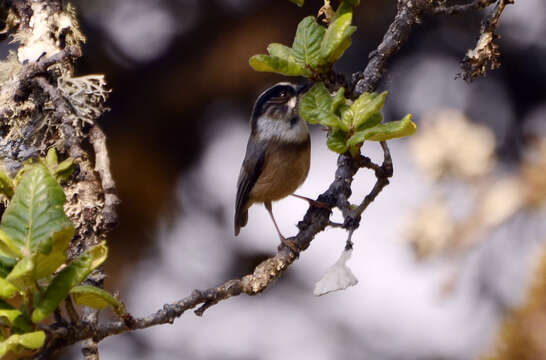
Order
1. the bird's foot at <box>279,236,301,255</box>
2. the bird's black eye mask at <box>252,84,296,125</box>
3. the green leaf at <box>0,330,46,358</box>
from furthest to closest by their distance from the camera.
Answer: the bird's black eye mask at <box>252,84,296,125</box> → the bird's foot at <box>279,236,301,255</box> → the green leaf at <box>0,330,46,358</box>

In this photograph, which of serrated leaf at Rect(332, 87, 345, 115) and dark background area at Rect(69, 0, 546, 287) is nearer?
serrated leaf at Rect(332, 87, 345, 115)

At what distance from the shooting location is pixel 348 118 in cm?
97

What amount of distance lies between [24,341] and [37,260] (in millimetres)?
95

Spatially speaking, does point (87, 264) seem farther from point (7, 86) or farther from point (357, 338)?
point (357, 338)

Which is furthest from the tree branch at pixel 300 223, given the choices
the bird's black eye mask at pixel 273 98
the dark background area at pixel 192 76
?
the dark background area at pixel 192 76

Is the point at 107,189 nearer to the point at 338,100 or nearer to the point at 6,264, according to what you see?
the point at 6,264

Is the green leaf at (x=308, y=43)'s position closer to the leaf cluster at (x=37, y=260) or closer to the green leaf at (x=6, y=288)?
the leaf cluster at (x=37, y=260)

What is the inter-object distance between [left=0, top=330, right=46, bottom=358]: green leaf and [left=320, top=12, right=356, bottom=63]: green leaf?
0.55 meters

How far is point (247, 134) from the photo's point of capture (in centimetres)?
256

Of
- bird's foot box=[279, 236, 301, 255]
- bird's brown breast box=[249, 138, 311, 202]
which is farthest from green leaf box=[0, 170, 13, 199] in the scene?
bird's brown breast box=[249, 138, 311, 202]

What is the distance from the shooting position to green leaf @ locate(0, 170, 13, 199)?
921 mm

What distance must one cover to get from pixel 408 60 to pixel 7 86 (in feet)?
5.03

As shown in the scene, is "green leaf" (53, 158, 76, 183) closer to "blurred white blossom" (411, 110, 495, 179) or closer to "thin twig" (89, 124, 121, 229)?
"thin twig" (89, 124, 121, 229)

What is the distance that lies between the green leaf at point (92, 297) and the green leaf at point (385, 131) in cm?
40
